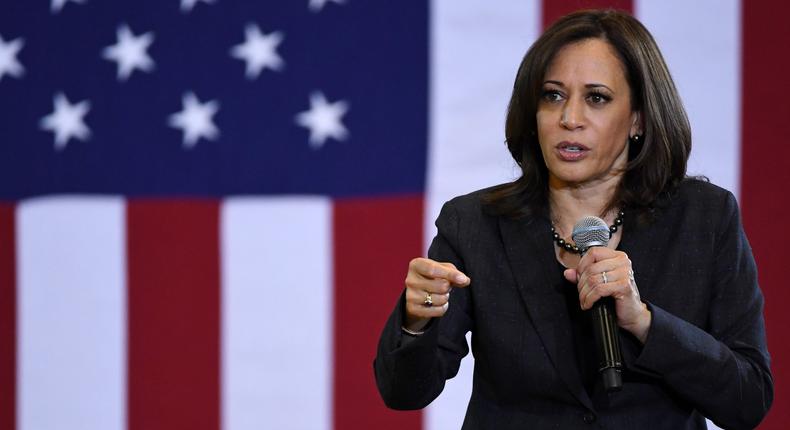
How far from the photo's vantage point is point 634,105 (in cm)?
142

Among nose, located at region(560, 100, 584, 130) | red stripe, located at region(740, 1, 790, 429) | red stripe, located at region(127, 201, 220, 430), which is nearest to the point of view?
nose, located at region(560, 100, 584, 130)

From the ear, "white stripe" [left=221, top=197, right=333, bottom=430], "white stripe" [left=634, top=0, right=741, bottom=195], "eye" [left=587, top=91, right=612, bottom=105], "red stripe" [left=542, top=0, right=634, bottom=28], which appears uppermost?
"red stripe" [left=542, top=0, right=634, bottom=28]

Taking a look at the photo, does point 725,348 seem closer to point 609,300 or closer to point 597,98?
point 609,300

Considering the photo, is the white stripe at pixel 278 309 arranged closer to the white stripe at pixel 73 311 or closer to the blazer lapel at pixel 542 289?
the white stripe at pixel 73 311

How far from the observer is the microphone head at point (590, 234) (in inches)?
48.9

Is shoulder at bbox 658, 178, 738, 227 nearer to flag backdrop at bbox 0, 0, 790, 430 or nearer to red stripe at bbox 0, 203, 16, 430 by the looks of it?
flag backdrop at bbox 0, 0, 790, 430

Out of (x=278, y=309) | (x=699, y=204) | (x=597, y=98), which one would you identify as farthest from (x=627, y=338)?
(x=278, y=309)

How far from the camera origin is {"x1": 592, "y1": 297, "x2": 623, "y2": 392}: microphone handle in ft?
3.73

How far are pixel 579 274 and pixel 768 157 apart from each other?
1407 millimetres

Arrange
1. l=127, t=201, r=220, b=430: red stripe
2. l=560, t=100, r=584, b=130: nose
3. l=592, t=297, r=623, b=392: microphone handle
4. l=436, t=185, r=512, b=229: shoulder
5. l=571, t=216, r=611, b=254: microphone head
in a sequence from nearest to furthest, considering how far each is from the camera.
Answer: l=592, t=297, r=623, b=392: microphone handle → l=571, t=216, r=611, b=254: microphone head → l=560, t=100, r=584, b=130: nose → l=436, t=185, r=512, b=229: shoulder → l=127, t=201, r=220, b=430: red stripe

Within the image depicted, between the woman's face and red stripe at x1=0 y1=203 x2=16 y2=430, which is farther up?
the woman's face

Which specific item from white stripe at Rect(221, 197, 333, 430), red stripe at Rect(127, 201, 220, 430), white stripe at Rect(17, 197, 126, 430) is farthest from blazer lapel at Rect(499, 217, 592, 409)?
white stripe at Rect(17, 197, 126, 430)

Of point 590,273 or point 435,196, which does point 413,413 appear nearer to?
point 435,196

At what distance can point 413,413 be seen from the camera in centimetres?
248
